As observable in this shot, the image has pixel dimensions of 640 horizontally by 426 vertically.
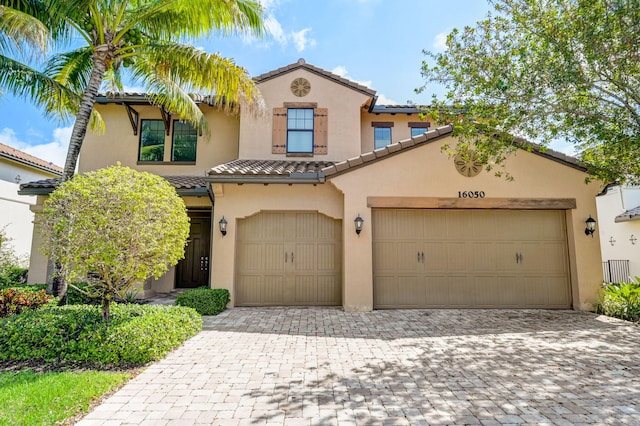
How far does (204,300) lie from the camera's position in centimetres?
851

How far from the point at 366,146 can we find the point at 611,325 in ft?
28.6

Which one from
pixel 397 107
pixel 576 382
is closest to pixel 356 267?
pixel 576 382

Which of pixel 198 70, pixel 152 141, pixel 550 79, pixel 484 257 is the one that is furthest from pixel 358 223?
pixel 152 141

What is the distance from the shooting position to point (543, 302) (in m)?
9.39

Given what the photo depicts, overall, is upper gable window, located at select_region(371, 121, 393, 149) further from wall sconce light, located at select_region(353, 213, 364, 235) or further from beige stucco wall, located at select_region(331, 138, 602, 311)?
wall sconce light, located at select_region(353, 213, 364, 235)

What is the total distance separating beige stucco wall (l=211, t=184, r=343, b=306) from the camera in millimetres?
9734

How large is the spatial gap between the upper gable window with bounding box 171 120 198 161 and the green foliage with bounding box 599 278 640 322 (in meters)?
13.2

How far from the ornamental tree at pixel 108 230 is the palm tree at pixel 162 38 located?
121 inches

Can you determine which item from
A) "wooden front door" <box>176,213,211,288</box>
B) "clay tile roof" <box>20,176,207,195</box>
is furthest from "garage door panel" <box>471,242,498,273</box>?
"wooden front door" <box>176,213,211,288</box>

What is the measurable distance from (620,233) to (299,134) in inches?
618

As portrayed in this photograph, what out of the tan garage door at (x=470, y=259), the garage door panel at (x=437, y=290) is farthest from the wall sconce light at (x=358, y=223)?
the garage door panel at (x=437, y=290)

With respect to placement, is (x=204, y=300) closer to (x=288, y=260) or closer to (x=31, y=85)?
(x=288, y=260)

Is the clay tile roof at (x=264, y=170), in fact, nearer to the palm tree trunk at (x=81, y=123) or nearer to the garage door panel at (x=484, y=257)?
the palm tree trunk at (x=81, y=123)

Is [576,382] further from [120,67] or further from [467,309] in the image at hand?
[120,67]
